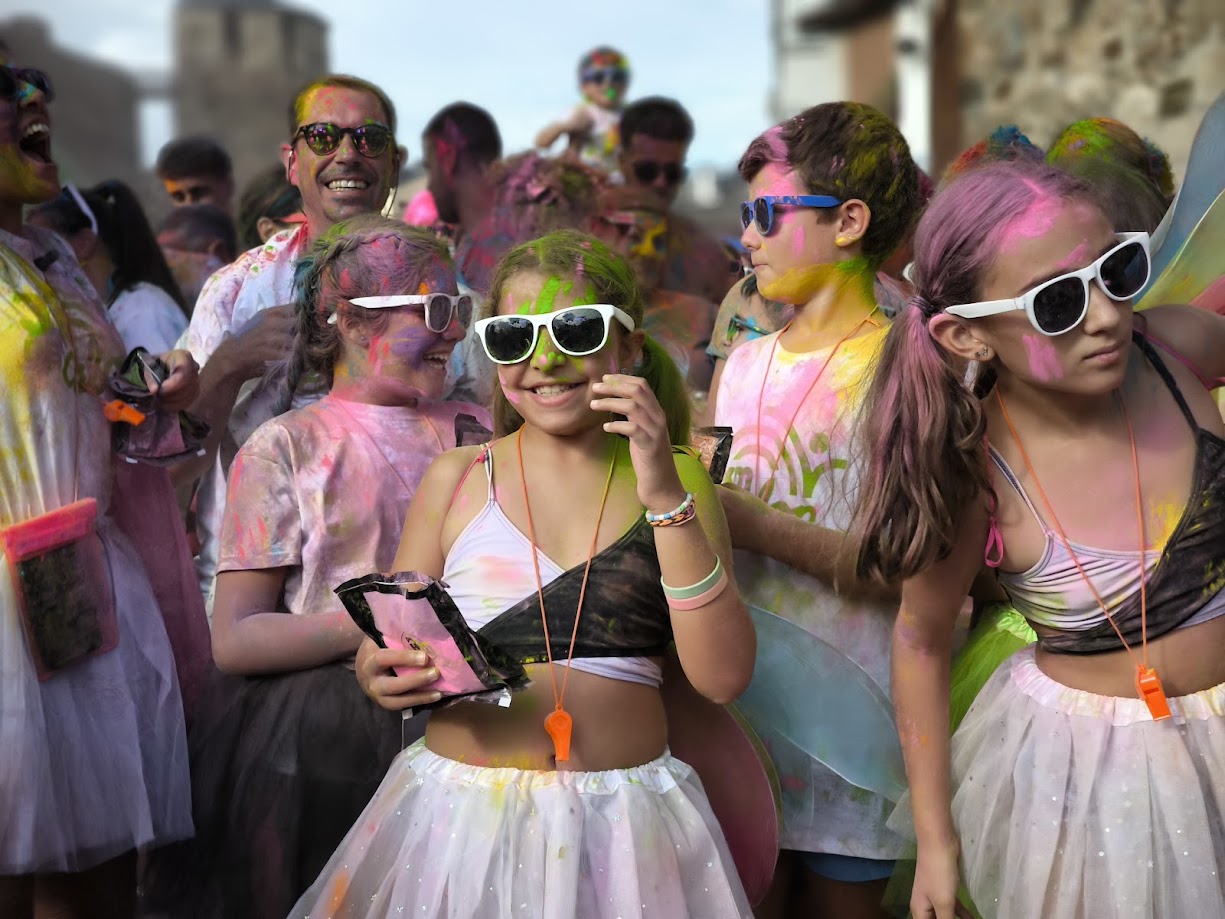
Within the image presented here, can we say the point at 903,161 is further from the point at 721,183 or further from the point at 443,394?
the point at 721,183

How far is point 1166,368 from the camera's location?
255 centimetres

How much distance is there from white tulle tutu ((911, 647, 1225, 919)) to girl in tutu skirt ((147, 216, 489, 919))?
1263 millimetres

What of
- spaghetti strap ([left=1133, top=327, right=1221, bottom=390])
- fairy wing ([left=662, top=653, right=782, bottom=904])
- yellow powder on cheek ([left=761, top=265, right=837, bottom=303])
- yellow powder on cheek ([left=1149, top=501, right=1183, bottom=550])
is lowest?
fairy wing ([left=662, top=653, right=782, bottom=904])

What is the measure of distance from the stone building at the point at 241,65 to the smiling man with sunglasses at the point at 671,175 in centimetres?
1465

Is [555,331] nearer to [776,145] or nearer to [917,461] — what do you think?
[917,461]

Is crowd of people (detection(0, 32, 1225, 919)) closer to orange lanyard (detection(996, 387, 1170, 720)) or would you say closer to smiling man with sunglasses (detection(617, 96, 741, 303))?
orange lanyard (detection(996, 387, 1170, 720))

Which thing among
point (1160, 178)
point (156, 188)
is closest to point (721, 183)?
point (156, 188)

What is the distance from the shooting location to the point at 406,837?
2502 millimetres

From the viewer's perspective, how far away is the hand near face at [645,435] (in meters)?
2.40

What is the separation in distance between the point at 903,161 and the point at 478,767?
1.72 meters

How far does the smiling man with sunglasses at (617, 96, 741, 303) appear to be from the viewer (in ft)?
20.5

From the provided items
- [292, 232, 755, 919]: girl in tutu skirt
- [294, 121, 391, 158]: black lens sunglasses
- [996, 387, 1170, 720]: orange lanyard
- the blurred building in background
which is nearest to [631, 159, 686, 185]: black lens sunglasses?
[294, 121, 391, 158]: black lens sunglasses

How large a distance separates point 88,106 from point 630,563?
57.8 ft

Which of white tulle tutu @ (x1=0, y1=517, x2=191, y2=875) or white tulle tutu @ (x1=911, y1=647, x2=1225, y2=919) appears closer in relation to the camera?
white tulle tutu @ (x1=911, y1=647, x2=1225, y2=919)
